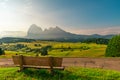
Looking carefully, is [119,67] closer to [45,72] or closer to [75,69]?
[75,69]

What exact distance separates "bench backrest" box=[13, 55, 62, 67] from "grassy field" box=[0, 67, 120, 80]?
0.42 meters

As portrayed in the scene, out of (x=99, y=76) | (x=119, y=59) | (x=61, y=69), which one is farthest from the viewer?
(x=119, y=59)

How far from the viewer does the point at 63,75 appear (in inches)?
567

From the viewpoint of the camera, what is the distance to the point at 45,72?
49.6ft

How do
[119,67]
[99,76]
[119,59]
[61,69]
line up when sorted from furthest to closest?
[119,59], [119,67], [61,69], [99,76]

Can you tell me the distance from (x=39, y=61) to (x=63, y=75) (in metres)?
1.92

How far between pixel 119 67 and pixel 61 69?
4.72m

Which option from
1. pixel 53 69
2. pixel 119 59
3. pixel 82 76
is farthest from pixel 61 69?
pixel 119 59

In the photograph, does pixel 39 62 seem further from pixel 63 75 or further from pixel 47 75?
pixel 63 75

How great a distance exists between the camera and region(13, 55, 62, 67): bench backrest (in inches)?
585

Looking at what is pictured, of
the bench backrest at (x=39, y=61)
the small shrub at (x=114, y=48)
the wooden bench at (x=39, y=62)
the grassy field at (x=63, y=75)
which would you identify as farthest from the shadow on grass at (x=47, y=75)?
the small shrub at (x=114, y=48)

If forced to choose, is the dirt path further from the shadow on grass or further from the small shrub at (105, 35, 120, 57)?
the small shrub at (105, 35, 120, 57)

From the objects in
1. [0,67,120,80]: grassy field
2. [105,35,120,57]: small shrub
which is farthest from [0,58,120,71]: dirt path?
[105,35,120,57]: small shrub

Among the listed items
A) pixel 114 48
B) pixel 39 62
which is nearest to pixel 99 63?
pixel 39 62
